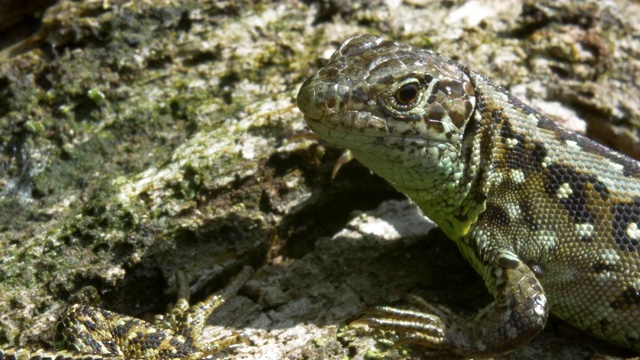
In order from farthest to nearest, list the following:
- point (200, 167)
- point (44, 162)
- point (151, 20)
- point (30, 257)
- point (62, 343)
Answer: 1. point (151, 20)
2. point (44, 162)
3. point (200, 167)
4. point (30, 257)
5. point (62, 343)

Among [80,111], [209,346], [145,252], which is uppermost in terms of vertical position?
[80,111]

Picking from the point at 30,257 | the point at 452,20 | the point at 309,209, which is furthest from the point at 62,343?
the point at 452,20

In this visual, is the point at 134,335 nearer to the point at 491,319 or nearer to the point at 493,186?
the point at 491,319

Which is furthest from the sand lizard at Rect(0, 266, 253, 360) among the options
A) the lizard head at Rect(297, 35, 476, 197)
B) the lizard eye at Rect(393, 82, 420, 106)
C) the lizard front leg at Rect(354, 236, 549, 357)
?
the lizard eye at Rect(393, 82, 420, 106)

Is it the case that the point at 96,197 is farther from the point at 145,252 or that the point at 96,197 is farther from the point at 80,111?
the point at 80,111

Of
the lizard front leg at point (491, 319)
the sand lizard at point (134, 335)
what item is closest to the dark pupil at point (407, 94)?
the lizard front leg at point (491, 319)

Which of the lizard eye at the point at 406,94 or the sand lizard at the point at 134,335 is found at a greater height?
the lizard eye at the point at 406,94

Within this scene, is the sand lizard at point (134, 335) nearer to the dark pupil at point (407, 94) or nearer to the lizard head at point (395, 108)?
the lizard head at point (395, 108)
